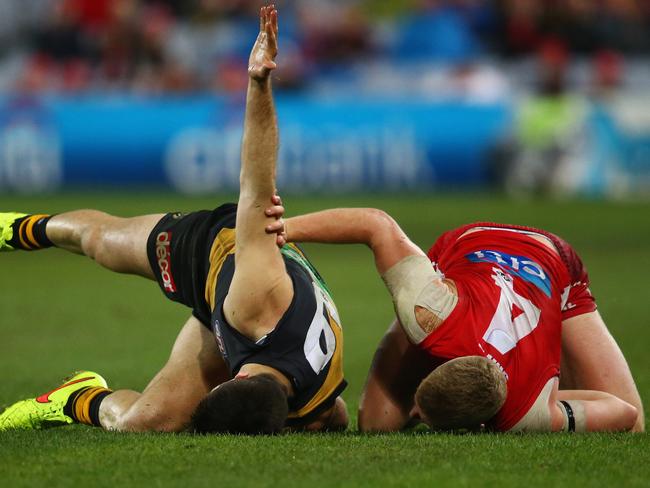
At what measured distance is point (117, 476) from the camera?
434 cm

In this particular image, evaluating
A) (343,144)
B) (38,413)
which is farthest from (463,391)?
(343,144)

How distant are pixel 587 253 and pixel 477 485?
934cm

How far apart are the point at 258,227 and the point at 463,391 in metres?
1.06

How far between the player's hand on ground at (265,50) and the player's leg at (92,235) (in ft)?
5.16

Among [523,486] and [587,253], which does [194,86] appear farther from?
[523,486]

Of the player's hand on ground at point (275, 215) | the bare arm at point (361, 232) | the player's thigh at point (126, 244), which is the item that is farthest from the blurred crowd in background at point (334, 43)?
the player's hand on ground at point (275, 215)

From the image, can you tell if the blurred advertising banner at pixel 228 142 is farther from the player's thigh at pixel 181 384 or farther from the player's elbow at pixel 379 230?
the player's elbow at pixel 379 230

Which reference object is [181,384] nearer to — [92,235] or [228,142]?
[92,235]

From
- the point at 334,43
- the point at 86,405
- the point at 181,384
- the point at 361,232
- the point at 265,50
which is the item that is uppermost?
the point at 265,50

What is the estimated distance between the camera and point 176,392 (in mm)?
5613

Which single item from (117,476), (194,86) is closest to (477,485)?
(117,476)

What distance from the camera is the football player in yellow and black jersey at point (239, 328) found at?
497 centimetres

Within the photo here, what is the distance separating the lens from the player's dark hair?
481cm

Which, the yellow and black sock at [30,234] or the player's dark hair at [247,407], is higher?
the yellow and black sock at [30,234]
